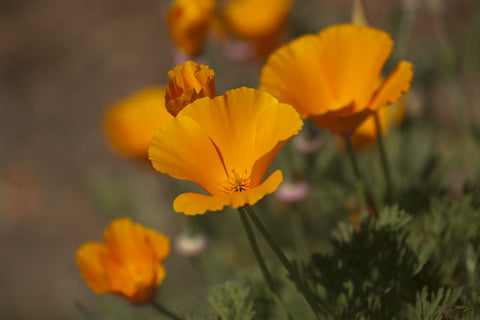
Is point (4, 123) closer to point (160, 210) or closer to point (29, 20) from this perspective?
point (29, 20)

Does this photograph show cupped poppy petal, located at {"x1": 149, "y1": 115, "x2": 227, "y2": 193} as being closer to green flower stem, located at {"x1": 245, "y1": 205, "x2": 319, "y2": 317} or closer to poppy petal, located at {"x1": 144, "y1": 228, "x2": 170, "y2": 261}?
green flower stem, located at {"x1": 245, "y1": 205, "x2": 319, "y2": 317}

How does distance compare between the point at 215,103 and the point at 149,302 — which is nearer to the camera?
the point at 215,103

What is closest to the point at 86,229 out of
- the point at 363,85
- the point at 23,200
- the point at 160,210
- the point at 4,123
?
the point at 23,200

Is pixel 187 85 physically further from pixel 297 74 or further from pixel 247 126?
pixel 297 74

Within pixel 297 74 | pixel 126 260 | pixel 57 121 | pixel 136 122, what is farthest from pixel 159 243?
pixel 57 121

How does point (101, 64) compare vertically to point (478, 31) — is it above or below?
above

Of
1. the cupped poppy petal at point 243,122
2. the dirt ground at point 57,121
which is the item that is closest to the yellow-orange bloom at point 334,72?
the cupped poppy petal at point 243,122

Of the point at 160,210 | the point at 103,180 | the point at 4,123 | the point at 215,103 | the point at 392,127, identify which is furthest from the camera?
the point at 4,123

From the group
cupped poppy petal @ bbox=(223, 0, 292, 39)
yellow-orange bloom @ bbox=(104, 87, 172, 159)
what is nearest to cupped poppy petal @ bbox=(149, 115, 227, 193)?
yellow-orange bloom @ bbox=(104, 87, 172, 159)
